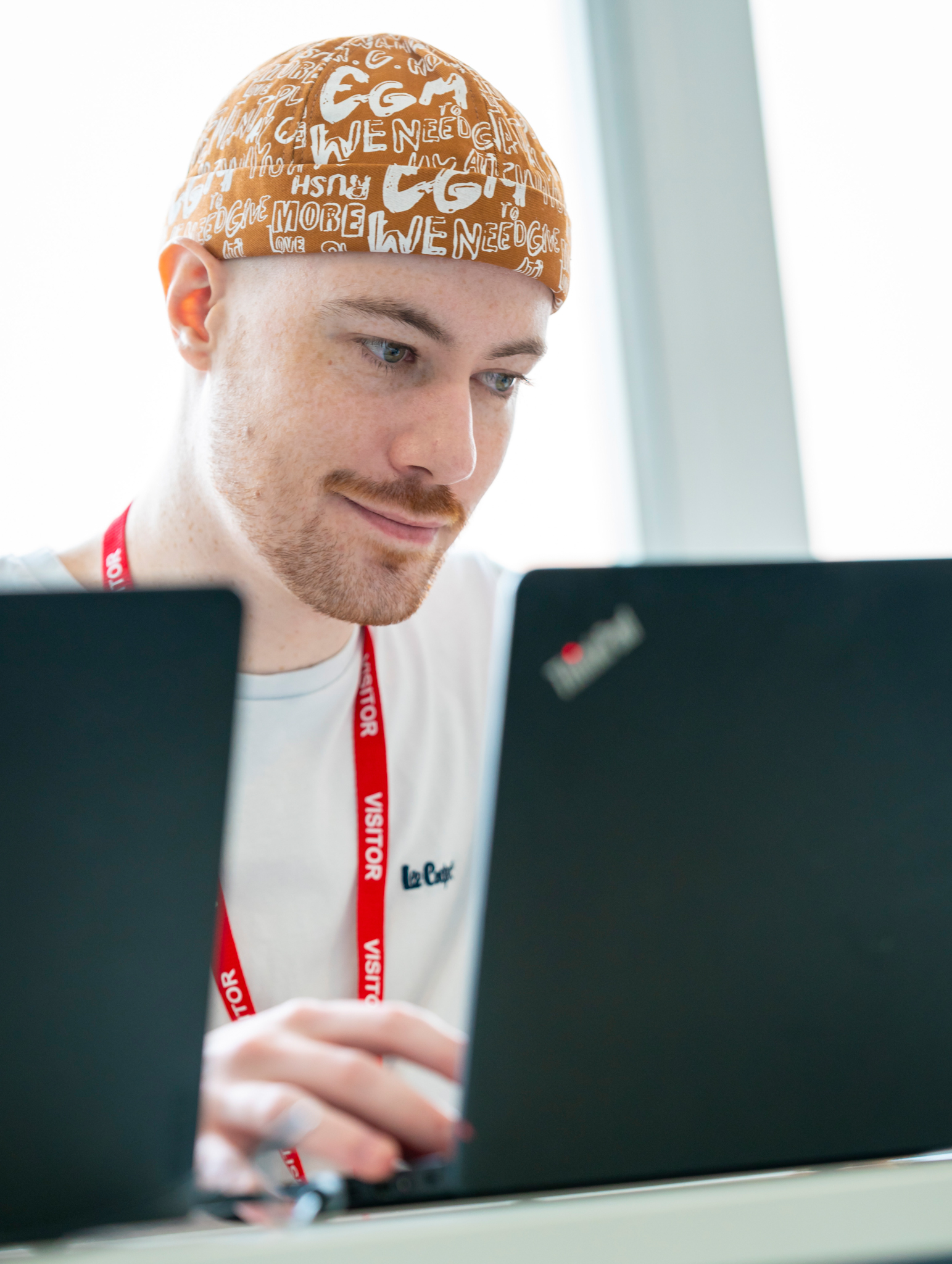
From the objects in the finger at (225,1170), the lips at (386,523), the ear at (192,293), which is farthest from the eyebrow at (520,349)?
the finger at (225,1170)

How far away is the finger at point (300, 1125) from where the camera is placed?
1.68 ft

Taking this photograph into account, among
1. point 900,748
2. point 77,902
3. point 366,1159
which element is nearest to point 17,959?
point 77,902

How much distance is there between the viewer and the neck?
1.41 metres

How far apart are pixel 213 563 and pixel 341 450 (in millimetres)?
263

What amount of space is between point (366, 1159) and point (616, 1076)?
0.13 m

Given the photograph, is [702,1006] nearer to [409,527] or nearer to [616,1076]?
[616,1076]

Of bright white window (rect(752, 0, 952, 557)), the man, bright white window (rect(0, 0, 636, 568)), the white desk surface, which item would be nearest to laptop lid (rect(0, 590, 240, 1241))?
the white desk surface

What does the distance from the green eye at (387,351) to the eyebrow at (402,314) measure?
0.03m

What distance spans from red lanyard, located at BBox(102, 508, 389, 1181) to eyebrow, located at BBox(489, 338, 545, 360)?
0.44 m

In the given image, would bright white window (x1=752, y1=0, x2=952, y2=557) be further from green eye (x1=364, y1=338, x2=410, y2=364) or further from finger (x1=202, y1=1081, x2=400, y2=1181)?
finger (x1=202, y1=1081, x2=400, y2=1181)

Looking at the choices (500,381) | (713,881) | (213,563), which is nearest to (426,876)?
Answer: (213,563)

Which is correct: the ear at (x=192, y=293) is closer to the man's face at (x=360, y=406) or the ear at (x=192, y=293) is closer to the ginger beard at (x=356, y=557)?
the man's face at (x=360, y=406)

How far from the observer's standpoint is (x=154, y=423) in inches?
75.3

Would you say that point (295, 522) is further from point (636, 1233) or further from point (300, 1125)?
point (636, 1233)
